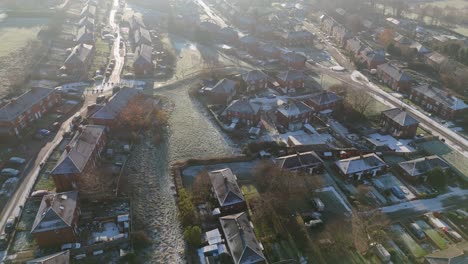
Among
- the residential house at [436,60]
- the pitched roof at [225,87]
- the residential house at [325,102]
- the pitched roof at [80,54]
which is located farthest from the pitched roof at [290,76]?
→ the pitched roof at [80,54]

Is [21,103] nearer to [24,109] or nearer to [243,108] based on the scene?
[24,109]

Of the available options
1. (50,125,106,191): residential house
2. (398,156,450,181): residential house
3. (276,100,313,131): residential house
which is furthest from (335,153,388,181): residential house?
(50,125,106,191): residential house

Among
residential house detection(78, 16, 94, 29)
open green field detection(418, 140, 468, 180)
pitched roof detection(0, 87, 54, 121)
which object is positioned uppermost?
residential house detection(78, 16, 94, 29)

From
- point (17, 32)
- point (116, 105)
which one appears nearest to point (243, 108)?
point (116, 105)

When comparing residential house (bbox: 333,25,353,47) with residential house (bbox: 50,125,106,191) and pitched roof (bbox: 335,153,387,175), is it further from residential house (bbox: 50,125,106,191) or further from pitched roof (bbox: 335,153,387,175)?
residential house (bbox: 50,125,106,191)

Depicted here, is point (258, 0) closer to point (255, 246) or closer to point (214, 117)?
point (214, 117)

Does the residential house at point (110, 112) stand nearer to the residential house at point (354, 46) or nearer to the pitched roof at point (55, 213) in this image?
the pitched roof at point (55, 213)

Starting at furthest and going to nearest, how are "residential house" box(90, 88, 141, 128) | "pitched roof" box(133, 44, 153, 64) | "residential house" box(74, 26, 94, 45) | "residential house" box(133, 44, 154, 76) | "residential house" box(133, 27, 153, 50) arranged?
"residential house" box(133, 27, 153, 50), "residential house" box(74, 26, 94, 45), "pitched roof" box(133, 44, 153, 64), "residential house" box(133, 44, 154, 76), "residential house" box(90, 88, 141, 128)
